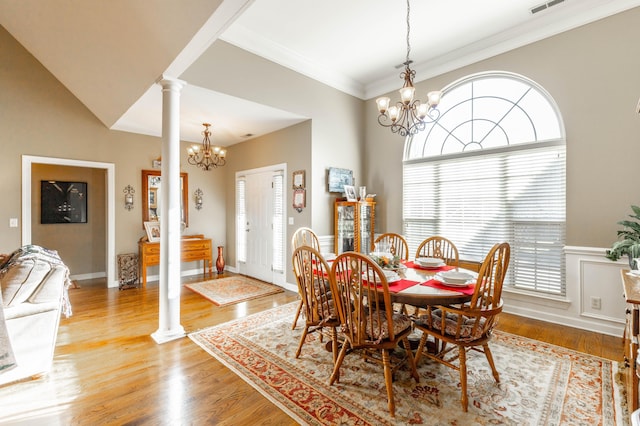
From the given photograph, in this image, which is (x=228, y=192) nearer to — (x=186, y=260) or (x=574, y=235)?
(x=186, y=260)

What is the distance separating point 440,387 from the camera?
6.98 ft

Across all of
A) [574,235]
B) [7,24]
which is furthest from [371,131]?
[7,24]

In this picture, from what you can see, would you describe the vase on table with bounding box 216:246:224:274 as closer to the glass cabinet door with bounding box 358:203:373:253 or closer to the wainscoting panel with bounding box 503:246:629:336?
the glass cabinet door with bounding box 358:203:373:253

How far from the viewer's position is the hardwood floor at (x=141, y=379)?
1860mm

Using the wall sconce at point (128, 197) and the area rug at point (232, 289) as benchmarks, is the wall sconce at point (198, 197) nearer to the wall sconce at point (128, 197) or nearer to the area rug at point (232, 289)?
the wall sconce at point (128, 197)

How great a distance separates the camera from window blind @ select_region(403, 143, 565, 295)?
134 inches

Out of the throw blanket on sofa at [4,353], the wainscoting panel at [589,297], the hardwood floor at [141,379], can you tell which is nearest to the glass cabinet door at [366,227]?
the hardwood floor at [141,379]

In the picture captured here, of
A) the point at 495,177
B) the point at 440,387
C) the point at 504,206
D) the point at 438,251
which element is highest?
the point at 495,177

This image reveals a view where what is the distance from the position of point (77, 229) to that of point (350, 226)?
530 centimetres

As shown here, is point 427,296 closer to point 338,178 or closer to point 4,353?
point 4,353

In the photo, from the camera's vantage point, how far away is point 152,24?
7.70 ft

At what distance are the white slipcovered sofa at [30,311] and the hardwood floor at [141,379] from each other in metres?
0.15

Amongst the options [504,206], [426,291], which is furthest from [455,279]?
[504,206]

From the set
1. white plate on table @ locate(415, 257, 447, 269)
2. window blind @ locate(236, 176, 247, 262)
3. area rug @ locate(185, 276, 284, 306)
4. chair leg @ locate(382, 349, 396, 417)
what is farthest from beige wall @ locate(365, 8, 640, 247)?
window blind @ locate(236, 176, 247, 262)
